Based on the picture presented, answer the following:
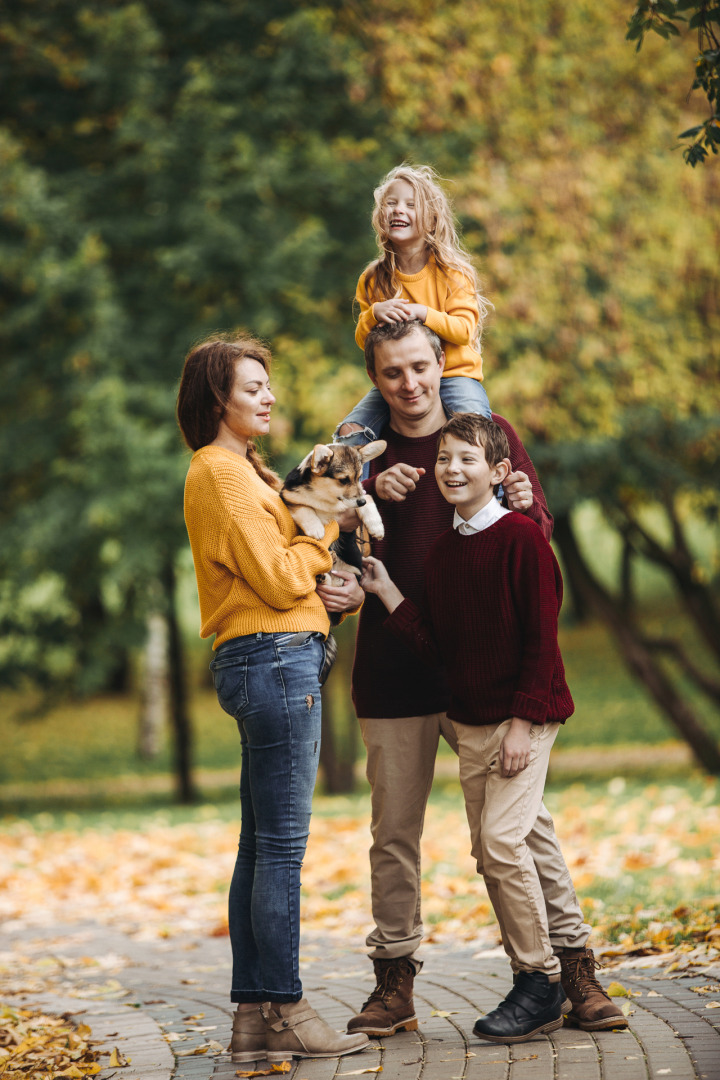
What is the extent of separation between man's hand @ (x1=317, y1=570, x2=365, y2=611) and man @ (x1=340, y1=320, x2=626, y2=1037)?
20 centimetres

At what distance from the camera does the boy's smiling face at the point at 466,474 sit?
3869 mm

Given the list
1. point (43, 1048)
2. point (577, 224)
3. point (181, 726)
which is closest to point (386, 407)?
point (43, 1048)

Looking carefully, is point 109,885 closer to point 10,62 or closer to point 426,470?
point 426,470

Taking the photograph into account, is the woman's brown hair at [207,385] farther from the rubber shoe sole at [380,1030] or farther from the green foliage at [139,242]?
the green foliage at [139,242]

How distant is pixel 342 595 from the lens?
13.3 feet

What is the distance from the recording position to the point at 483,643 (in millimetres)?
3928

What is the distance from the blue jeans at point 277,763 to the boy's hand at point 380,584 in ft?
1.15

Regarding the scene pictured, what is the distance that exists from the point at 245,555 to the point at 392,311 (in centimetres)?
109

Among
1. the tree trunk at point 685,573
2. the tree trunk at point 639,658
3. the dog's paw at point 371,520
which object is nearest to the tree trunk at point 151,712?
the tree trunk at point 639,658

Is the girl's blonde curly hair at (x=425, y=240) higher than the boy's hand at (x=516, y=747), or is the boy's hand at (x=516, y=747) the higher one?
the girl's blonde curly hair at (x=425, y=240)

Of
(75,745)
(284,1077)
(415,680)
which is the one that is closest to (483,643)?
(415,680)

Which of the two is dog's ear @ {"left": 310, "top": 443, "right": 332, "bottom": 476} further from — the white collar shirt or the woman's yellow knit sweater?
the white collar shirt

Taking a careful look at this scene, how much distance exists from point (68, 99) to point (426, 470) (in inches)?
406

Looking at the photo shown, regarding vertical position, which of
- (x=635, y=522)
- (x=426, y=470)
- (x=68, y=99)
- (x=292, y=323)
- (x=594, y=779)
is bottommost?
(x=594, y=779)
